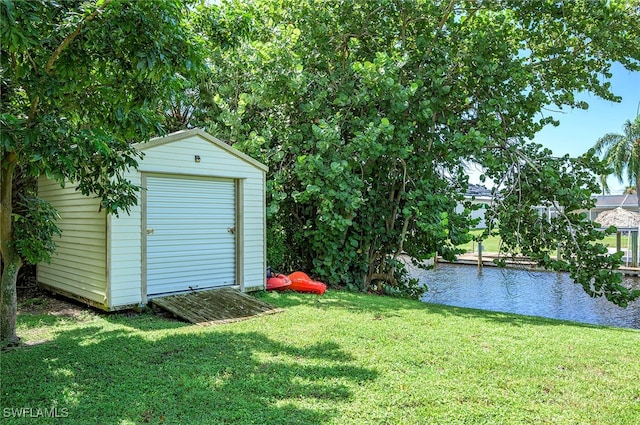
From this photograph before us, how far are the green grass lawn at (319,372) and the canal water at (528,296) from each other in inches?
164

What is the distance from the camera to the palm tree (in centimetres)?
2088

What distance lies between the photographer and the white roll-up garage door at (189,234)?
6.06 m

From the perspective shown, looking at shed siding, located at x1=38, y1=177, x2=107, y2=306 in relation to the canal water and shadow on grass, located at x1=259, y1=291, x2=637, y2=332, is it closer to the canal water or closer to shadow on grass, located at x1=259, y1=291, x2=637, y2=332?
shadow on grass, located at x1=259, y1=291, x2=637, y2=332

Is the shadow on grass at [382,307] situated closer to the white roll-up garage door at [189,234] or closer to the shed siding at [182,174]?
the shed siding at [182,174]

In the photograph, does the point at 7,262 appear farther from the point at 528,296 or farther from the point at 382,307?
the point at 528,296

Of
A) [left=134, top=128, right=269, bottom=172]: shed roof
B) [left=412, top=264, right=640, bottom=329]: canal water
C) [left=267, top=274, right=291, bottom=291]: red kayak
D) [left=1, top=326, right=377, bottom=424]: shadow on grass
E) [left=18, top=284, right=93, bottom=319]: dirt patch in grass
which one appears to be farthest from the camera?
[left=412, top=264, right=640, bottom=329]: canal water

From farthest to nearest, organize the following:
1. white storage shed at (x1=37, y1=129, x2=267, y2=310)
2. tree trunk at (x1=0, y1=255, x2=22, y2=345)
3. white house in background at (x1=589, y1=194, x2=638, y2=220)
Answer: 1. white house in background at (x1=589, y1=194, x2=638, y2=220)
2. white storage shed at (x1=37, y1=129, x2=267, y2=310)
3. tree trunk at (x1=0, y1=255, x2=22, y2=345)

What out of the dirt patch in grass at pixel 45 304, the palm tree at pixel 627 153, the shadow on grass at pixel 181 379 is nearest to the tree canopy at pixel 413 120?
the dirt patch in grass at pixel 45 304

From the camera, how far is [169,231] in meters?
6.25

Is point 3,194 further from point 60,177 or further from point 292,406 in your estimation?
point 292,406

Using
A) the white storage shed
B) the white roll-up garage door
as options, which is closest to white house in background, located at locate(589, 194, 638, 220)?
the white storage shed

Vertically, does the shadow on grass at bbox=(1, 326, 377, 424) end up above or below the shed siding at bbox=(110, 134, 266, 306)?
below

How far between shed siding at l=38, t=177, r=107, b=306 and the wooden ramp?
0.82 meters

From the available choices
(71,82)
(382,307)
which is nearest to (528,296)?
(382,307)
